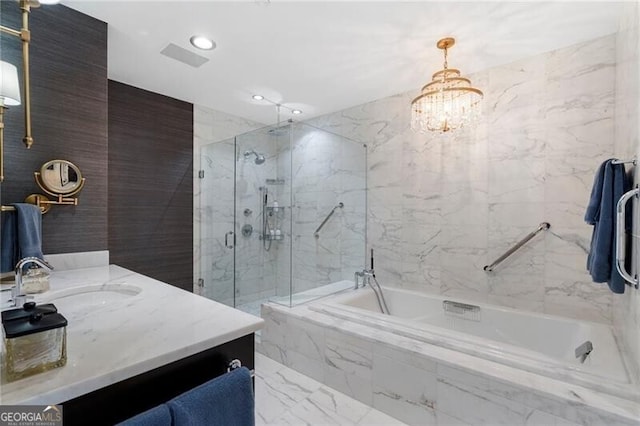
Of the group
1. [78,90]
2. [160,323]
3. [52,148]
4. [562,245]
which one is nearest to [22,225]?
[52,148]

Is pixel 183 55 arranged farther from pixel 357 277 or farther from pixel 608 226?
pixel 608 226

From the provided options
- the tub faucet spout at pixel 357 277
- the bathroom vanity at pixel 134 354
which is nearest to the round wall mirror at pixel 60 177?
the bathroom vanity at pixel 134 354

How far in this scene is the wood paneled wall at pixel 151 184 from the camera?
2.74 meters

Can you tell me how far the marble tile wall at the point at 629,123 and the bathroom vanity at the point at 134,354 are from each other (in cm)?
179

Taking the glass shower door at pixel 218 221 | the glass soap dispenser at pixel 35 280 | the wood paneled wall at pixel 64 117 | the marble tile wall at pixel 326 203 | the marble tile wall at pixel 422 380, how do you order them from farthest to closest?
the glass shower door at pixel 218 221
the marble tile wall at pixel 326 203
the wood paneled wall at pixel 64 117
the marble tile wall at pixel 422 380
the glass soap dispenser at pixel 35 280

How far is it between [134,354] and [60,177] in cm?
153

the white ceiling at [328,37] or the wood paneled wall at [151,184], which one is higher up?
the white ceiling at [328,37]

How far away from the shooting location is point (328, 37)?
205 cm

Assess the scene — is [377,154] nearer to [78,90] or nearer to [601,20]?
[601,20]

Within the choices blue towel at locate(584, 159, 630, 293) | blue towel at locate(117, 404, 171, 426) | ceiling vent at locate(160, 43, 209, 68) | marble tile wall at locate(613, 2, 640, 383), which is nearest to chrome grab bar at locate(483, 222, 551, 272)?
marble tile wall at locate(613, 2, 640, 383)

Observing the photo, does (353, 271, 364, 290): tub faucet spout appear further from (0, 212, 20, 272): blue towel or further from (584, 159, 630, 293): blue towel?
(0, 212, 20, 272): blue towel

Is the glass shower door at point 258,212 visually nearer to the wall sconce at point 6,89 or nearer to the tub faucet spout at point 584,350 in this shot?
the wall sconce at point 6,89

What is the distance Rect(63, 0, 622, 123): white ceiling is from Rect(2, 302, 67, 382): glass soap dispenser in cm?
182

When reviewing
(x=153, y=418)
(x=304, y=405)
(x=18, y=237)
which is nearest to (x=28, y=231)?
(x=18, y=237)
